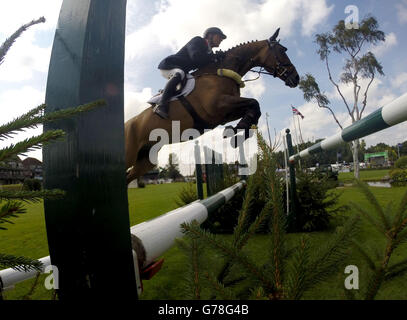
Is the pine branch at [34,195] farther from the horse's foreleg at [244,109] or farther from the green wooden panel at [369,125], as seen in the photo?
the horse's foreleg at [244,109]

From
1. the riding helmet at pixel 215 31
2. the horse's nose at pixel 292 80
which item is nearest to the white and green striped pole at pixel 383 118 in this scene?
the riding helmet at pixel 215 31

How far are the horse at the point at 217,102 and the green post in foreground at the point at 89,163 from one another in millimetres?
1995

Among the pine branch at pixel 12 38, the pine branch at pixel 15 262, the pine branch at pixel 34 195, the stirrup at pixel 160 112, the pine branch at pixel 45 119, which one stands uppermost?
the stirrup at pixel 160 112

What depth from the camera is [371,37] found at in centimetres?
949

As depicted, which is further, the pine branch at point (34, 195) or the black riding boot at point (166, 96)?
the black riding boot at point (166, 96)

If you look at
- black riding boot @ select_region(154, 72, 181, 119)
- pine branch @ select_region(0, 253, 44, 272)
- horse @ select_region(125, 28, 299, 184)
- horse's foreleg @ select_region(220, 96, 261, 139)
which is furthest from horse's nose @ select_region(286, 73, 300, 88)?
pine branch @ select_region(0, 253, 44, 272)

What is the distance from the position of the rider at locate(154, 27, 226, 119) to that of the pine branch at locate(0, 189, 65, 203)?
2009 millimetres

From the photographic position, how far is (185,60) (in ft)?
8.02

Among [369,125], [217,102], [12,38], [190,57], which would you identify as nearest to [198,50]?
[190,57]

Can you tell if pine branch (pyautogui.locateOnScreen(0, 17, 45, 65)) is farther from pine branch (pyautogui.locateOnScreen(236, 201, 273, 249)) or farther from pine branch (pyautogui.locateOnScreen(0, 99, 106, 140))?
pine branch (pyautogui.locateOnScreen(236, 201, 273, 249))

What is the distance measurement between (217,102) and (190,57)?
50 centimetres

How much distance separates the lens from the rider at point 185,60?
2.28 metres
